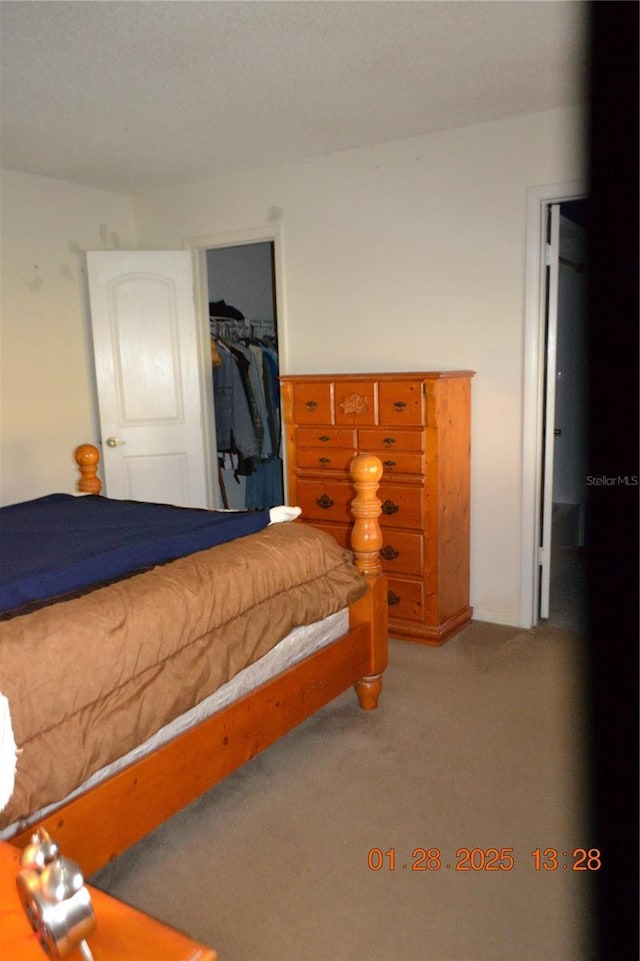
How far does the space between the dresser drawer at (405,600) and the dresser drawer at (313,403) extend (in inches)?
33.9

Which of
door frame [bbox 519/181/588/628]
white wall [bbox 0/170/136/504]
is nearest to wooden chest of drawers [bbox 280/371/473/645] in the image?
door frame [bbox 519/181/588/628]

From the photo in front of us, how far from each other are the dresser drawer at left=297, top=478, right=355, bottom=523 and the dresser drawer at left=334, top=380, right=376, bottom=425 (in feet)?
1.06

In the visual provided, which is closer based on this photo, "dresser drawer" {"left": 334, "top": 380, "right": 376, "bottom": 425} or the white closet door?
"dresser drawer" {"left": 334, "top": 380, "right": 376, "bottom": 425}

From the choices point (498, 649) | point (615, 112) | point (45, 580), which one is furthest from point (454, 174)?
point (615, 112)

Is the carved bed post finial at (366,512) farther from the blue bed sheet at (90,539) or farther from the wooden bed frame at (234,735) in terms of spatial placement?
the blue bed sheet at (90,539)

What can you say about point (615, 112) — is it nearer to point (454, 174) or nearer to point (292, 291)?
point (454, 174)

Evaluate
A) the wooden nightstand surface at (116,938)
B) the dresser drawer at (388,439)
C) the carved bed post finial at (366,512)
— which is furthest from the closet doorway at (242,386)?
the wooden nightstand surface at (116,938)

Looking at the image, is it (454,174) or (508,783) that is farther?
(454,174)

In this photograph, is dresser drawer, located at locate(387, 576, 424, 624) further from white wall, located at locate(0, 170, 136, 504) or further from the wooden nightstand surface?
the wooden nightstand surface

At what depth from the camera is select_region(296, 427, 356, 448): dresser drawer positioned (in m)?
3.46

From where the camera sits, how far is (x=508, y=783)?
2250 millimetres

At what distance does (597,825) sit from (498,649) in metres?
2.96

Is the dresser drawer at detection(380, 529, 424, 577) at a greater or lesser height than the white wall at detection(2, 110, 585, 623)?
lesser

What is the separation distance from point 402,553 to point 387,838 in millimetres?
1538
